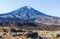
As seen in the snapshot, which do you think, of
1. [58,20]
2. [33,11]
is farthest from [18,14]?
[58,20]

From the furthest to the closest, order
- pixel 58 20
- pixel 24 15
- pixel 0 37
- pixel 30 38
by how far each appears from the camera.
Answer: pixel 24 15 → pixel 58 20 → pixel 30 38 → pixel 0 37

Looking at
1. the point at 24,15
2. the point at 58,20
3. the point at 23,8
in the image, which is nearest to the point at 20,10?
the point at 23,8

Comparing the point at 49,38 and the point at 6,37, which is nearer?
the point at 6,37

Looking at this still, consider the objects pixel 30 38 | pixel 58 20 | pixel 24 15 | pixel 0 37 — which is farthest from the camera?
pixel 24 15

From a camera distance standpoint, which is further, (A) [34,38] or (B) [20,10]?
(B) [20,10]

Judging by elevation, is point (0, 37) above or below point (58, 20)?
above

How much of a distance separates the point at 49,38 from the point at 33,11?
5295 inches

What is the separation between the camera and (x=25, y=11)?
172000mm

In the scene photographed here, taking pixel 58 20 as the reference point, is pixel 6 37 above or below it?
above

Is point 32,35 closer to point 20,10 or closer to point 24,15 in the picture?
point 24,15

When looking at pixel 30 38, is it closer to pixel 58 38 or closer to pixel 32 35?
pixel 32 35

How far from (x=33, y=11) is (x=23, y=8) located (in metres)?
10.7

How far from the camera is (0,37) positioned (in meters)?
39.2

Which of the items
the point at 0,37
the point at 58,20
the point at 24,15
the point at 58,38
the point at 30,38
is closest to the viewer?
the point at 0,37
